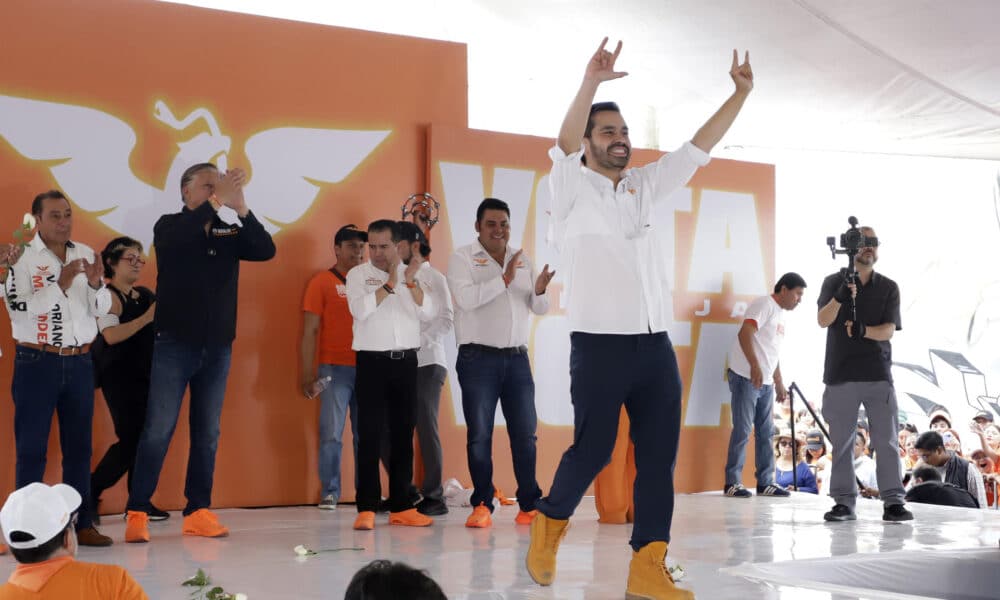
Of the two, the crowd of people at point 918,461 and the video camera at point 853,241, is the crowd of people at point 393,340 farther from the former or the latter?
the crowd of people at point 918,461

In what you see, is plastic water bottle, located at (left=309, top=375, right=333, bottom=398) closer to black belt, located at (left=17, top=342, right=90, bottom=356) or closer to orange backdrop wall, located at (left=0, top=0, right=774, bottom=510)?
orange backdrop wall, located at (left=0, top=0, right=774, bottom=510)

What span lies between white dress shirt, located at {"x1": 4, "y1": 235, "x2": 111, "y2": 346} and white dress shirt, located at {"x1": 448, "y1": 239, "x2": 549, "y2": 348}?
165 cm

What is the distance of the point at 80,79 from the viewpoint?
5883 millimetres

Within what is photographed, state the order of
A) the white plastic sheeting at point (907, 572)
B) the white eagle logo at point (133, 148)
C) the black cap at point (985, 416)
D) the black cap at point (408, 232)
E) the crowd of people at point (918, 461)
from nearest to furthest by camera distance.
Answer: the white plastic sheeting at point (907, 572)
the black cap at point (408, 232)
the white eagle logo at point (133, 148)
the crowd of people at point (918, 461)
the black cap at point (985, 416)

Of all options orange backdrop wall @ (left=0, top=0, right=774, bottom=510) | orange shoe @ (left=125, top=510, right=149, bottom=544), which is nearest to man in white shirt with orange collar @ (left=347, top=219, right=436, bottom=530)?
orange shoe @ (left=125, top=510, right=149, bottom=544)

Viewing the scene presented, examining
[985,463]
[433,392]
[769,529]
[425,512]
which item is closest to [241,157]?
[433,392]

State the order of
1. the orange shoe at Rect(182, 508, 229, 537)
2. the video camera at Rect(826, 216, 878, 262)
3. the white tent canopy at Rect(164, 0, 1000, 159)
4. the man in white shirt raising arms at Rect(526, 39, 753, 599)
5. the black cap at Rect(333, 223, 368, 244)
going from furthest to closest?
1. the white tent canopy at Rect(164, 0, 1000, 159)
2. the black cap at Rect(333, 223, 368, 244)
3. the video camera at Rect(826, 216, 878, 262)
4. the orange shoe at Rect(182, 508, 229, 537)
5. the man in white shirt raising arms at Rect(526, 39, 753, 599)

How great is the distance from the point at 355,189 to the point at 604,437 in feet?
11.4

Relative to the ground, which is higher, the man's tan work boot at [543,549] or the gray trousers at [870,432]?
the gray trousers at [870,432]

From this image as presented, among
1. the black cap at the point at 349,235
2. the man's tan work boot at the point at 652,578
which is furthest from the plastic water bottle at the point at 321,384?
the man's tan work boot at the point at 652,578

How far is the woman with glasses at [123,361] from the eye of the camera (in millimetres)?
5348

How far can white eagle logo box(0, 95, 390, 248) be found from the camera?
18.9 ft

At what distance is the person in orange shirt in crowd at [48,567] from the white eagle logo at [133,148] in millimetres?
3997

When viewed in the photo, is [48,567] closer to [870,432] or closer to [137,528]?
[137,528]
